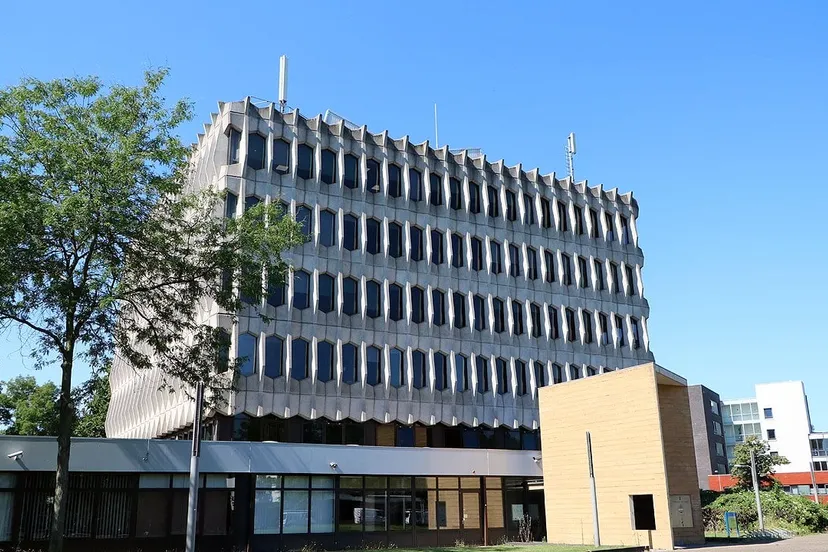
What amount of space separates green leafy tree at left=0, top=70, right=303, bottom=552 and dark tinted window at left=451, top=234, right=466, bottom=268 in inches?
708

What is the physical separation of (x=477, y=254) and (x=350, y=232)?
336 inches

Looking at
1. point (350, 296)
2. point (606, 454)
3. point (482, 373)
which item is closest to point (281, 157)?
point (350, 296)

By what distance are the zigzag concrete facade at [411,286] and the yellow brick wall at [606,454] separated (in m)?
5.53

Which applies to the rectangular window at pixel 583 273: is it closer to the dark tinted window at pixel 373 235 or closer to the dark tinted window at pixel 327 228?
the dark tinted window at pixel 373 235

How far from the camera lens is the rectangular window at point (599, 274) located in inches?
1991

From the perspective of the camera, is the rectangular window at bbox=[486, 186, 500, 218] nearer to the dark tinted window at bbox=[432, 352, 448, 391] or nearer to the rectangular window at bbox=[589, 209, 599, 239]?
the rectangular window at bbox=[589, 209, 599, 239]

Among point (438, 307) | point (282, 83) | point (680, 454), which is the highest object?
point (282, 83)

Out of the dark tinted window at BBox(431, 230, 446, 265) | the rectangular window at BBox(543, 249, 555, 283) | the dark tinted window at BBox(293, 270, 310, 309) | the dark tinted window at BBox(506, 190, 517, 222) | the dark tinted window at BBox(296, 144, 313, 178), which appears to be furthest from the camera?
the rectangular window at BBox(543, 249, 555, 283)

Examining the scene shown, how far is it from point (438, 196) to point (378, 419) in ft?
44.8

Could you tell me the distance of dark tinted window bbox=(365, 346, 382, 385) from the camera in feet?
129

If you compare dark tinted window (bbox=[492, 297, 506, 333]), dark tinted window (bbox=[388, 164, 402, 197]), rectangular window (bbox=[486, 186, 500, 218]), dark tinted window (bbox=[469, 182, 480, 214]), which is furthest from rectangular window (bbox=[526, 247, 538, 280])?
dark tinted window (bbox=[388, 164, 402, 197])

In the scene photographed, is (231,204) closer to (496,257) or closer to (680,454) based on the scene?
(496,257)

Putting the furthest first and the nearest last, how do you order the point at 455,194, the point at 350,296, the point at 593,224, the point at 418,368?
the point at 593,224 < the point at 455,194 < the point at 418,368 < the point at 350,296

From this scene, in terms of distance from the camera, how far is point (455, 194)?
150 feet
